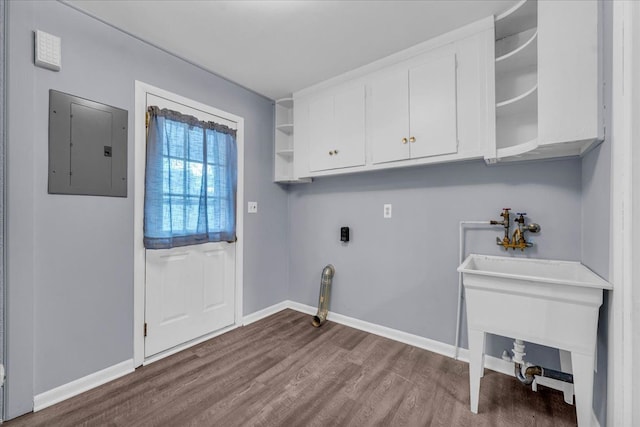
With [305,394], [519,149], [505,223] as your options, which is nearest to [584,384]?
[505,223]

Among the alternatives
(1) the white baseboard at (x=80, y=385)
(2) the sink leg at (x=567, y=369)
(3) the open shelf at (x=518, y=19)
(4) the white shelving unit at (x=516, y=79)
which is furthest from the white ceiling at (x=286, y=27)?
(1) the white baseboard at (x=80, y=385)

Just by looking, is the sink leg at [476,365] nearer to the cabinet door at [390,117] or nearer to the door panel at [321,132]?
the cabinet door at [390,117]

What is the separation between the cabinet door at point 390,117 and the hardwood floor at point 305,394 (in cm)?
169

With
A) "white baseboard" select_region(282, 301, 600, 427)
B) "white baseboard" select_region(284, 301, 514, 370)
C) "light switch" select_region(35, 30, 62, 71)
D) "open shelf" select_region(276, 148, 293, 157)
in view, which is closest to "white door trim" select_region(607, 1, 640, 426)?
"white baseboard" select_region(282, 301, 600, 427)

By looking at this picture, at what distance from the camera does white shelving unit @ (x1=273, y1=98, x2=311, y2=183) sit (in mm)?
3179

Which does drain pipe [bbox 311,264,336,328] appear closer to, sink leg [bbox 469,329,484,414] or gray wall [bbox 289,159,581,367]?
gray wall [bbox 289,159,581,367]

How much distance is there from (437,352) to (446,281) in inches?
24.0

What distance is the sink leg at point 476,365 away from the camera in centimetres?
159

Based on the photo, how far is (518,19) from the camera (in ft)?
5.97

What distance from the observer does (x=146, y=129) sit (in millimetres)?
2115

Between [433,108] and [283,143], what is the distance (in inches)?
70.7

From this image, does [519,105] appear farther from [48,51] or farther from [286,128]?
[48,51]

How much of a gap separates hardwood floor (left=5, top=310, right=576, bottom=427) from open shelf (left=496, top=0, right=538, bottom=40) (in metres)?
2.49

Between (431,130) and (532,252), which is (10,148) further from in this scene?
(532,252)
